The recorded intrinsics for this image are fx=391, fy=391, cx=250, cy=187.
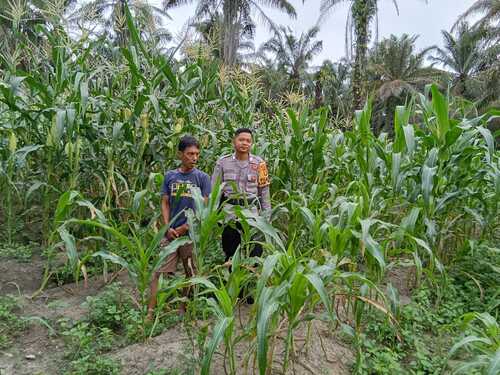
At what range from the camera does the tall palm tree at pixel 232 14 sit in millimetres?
18094

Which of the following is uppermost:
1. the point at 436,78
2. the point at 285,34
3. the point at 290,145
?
the point at 285,34

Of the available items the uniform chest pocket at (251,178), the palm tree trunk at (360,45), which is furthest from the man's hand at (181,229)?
the palm tree trunk at (360,45)

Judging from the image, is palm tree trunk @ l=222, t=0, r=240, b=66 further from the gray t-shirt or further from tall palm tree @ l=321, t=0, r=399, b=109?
the gray t-shirt

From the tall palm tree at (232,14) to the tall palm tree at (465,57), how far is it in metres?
12.6

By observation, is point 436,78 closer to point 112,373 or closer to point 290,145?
point 290,145

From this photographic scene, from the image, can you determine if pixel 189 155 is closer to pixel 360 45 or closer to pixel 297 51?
pixel 360 45

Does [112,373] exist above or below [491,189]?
below

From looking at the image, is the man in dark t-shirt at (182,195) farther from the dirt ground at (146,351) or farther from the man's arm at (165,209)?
the dirt ground at (146,351)

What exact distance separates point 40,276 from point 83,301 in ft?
1.86

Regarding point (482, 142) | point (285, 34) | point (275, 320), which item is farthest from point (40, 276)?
point (285, 34)

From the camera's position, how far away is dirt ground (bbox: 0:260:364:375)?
1.94 m

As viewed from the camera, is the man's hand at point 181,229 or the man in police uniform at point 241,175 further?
the man in police uniform at point 241,175

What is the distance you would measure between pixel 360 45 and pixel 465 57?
19.8 meters

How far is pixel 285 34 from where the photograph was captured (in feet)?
90.3
